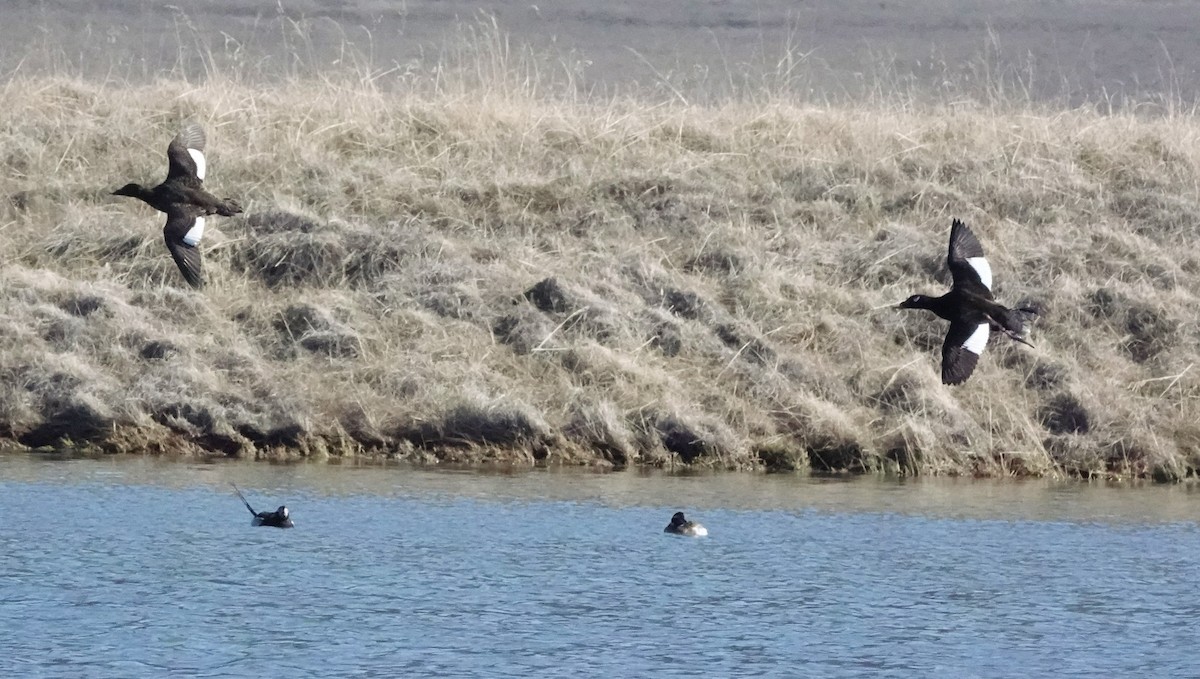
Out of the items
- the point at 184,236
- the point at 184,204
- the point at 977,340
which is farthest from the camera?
the point at 184,204

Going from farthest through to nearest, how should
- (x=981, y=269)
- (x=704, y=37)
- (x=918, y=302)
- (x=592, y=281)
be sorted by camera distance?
(x=704, y=37) → (x=592, y=281) → (x=981, y=269) → (x=918, y=302)

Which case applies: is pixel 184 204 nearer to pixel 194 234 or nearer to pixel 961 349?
pixel 194 234

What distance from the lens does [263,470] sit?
12.8 meters

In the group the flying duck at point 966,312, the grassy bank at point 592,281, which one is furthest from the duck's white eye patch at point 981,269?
the grassy bank at point 592,281

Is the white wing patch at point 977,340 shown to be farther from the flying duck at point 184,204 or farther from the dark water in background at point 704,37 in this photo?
the dark water in background at point 704,37

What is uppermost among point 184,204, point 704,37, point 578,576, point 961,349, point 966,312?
point 704,37

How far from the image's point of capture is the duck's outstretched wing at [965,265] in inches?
447

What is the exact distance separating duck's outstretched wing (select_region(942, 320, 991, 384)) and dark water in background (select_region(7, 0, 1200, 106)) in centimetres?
1236

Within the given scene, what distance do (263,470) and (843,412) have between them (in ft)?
12.9

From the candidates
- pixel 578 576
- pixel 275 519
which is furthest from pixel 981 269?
pixel 275 519

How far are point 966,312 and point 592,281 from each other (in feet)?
15.1

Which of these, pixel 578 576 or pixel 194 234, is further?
pixel 194 234

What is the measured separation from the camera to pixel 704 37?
28047 mm

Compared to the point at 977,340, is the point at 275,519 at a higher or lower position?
lower
